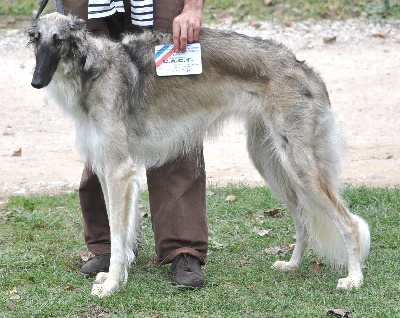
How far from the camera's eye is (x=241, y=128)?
8.91 metres

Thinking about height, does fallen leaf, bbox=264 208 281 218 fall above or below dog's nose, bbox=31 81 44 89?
below

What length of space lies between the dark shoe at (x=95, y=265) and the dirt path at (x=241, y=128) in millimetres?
1662

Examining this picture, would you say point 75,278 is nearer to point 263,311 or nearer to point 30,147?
point 263,311

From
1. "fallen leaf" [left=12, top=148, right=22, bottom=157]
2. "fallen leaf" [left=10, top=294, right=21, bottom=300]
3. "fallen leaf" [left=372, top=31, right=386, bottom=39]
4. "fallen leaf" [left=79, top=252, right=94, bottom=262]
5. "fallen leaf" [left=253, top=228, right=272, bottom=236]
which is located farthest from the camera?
"fallen leaf" [left=372, top=31, right=386, bottom=39]

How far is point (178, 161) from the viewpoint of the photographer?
5543mm

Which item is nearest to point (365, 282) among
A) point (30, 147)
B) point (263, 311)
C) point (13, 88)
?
point (263, 311)

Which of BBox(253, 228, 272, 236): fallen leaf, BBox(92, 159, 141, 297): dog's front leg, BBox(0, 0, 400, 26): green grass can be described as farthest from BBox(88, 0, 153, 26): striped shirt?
BBox(0, 0, 400, 26): green grass

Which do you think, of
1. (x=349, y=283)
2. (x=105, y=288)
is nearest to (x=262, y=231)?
(x=349, y=283)

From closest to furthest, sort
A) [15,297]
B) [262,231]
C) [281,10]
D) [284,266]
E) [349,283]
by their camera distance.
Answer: [15,297], [349,283], [284,266], [262,231], [281,10]

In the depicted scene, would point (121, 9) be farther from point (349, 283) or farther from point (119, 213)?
point (349, 283)

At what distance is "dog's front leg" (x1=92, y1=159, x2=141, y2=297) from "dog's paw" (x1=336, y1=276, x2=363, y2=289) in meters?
1.34

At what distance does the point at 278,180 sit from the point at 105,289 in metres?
1.43

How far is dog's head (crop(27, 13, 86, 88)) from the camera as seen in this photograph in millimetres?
4887

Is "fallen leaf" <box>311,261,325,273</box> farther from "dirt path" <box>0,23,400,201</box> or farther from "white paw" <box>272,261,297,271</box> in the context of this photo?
"dirt path" <box>0,23,400,201</box>
